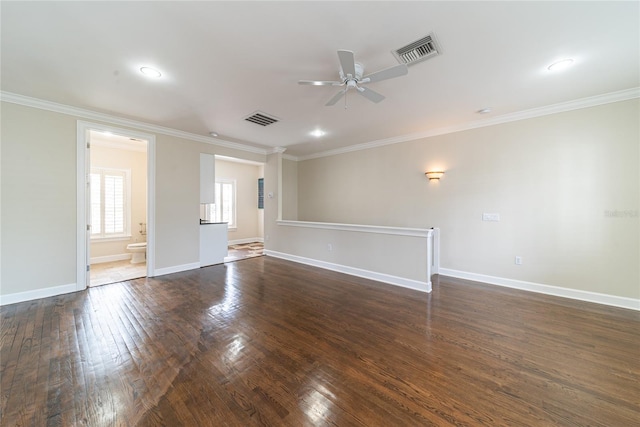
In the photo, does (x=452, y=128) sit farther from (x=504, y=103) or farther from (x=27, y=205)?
(x=27, y=205)

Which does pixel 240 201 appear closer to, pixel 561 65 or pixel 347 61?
pixel 347 61

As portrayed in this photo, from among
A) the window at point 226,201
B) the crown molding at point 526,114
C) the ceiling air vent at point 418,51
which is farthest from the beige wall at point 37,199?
the crown molding at point 526,114

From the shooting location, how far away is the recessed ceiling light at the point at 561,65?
2457mm

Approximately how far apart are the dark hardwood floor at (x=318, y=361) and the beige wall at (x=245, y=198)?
192 inches

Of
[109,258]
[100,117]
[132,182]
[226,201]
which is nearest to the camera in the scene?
[100,117]

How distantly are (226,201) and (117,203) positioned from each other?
2.85 m

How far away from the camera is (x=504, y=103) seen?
3441mm

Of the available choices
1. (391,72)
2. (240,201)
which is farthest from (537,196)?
(240,201)

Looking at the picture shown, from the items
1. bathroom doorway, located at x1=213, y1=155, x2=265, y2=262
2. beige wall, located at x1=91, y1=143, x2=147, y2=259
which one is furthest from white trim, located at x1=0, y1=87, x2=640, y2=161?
bathroom doorway, located at x1=213, y1=155, x2=265, y2=262

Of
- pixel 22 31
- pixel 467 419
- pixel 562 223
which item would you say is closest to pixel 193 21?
pixel 22 31

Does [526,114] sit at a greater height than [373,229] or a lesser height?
greater

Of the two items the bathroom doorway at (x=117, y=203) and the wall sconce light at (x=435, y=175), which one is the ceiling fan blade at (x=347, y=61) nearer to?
the wall sconce light at (x=435, y=175)

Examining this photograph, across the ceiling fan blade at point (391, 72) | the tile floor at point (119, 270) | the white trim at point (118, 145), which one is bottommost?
the tile floor at point (119, 270)

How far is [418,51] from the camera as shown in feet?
7.49
